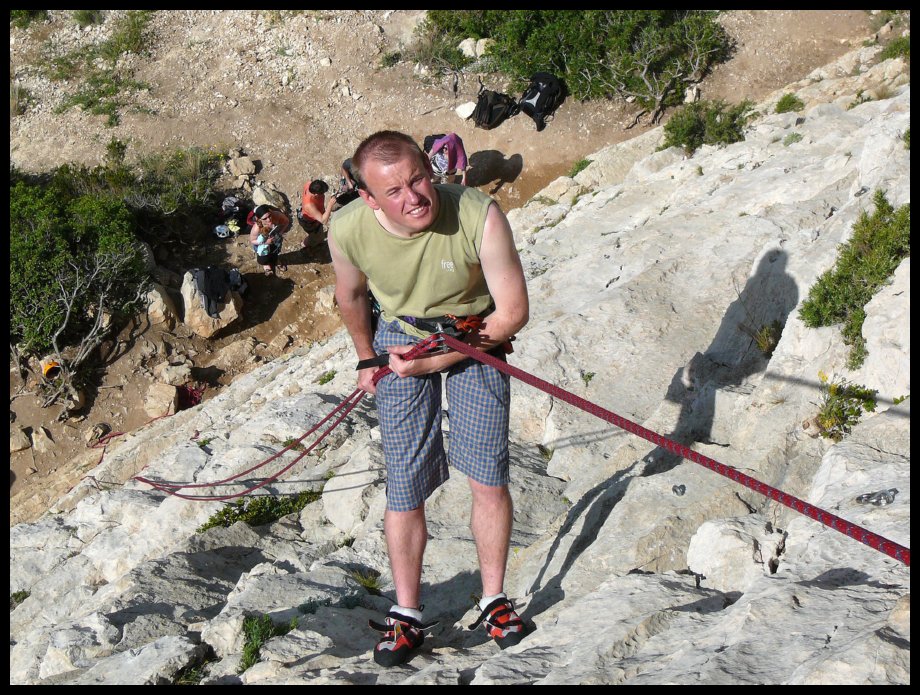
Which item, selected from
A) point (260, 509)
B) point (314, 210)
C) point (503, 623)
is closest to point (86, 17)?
point (314, 210)

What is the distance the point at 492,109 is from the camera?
1661 centimetres

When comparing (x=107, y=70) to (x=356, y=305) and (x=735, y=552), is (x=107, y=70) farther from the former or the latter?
(x=735, y=552)

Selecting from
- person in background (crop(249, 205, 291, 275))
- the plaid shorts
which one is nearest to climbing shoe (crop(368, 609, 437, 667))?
the plaid shorts

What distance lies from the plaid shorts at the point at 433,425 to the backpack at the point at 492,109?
1416 cm

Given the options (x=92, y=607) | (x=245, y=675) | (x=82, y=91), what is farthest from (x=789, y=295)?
(x=82, y=91)

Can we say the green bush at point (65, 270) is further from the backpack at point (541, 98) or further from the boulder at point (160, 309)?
the backpack at point (541, 98)

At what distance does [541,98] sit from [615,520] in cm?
1420

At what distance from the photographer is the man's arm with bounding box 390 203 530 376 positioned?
9.75 feet

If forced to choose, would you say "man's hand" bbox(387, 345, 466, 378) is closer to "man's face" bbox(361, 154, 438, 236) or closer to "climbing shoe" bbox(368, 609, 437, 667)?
"man's face" bbox(361, 154, 438, 236)

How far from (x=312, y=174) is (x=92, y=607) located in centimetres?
1402

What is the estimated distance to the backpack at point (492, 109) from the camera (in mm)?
16594

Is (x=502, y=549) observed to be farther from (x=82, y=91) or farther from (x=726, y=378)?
(x=82, y=91)

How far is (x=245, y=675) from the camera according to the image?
10.4ft

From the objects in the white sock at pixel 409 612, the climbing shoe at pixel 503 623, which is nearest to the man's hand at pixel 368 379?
the white sock at pixel 409 612
